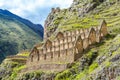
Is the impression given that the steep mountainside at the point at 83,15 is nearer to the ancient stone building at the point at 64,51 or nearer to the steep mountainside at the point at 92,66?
the steep mountainside at the point at 92,66

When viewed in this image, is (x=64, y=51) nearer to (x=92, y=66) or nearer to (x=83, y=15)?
(x=92, y=66)

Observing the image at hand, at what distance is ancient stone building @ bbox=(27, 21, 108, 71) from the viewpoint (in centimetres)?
9050

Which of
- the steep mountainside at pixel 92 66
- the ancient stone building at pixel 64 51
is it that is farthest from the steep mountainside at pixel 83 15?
the ancient stone building at pixel 64 51

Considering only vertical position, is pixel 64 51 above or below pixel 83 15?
below

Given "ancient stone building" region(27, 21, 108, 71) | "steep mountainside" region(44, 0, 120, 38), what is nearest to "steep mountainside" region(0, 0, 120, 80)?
"steep mountainside" region(44, 0, 120, 38)

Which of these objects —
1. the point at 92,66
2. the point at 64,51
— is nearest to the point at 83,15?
the point at 64,51

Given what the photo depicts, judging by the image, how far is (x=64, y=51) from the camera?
9362 cm

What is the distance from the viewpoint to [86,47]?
90562mm

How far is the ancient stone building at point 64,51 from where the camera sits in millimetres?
90500

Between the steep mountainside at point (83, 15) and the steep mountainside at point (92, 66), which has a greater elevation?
the steep mountainside at point (83, 15)

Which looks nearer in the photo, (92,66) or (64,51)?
(92,66)

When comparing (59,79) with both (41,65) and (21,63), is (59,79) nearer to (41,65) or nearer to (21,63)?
(41,65)

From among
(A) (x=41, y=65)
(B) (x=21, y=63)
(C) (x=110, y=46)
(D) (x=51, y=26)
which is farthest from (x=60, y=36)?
(D) (x=51, y=26)

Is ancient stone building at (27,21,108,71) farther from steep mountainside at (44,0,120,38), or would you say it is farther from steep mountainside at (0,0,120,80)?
steep mountainside at (44,0,120,38)
